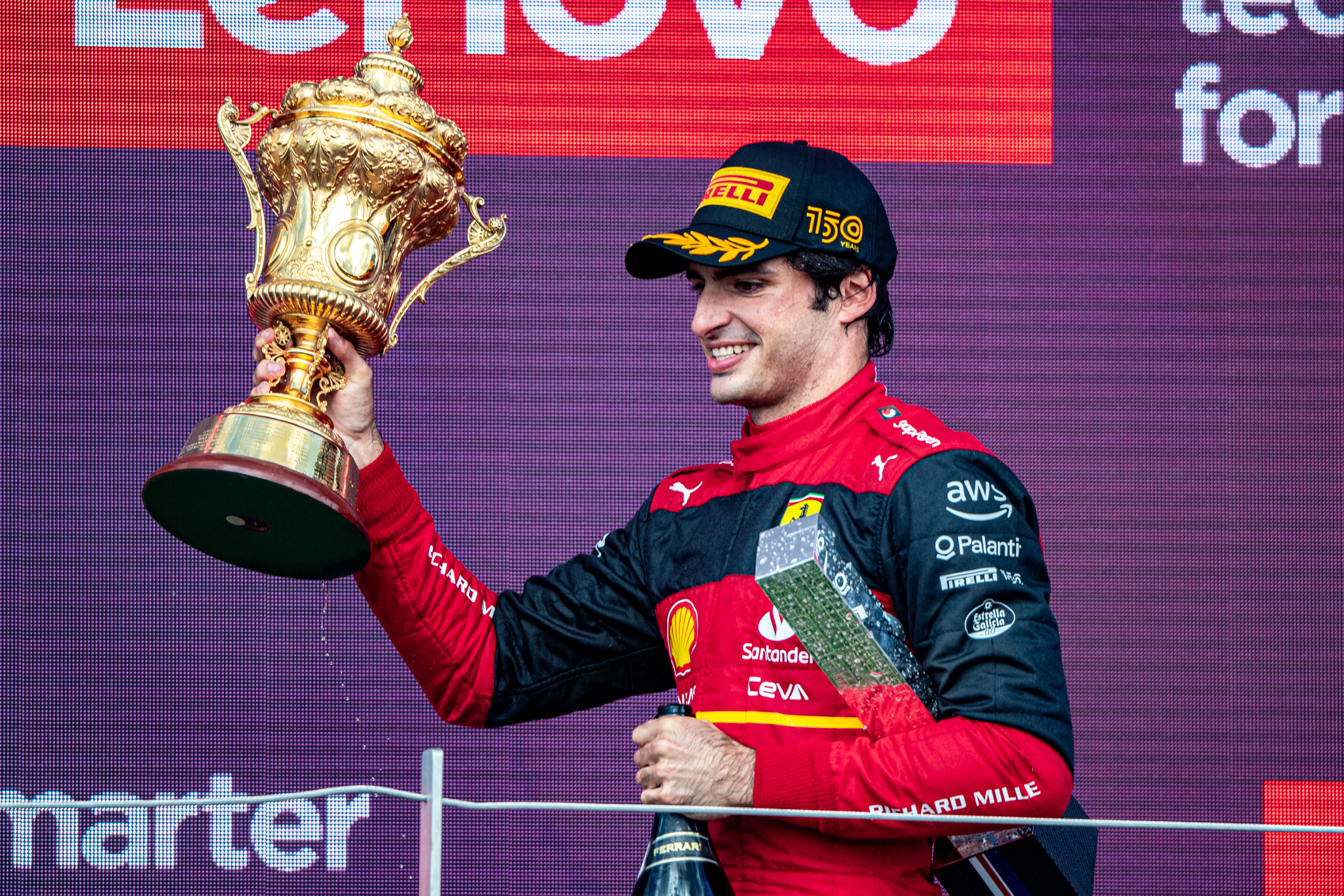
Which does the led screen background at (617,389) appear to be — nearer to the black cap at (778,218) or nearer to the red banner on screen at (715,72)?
the red banner on screen at (715,72)

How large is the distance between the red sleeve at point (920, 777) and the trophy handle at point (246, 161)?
731mm

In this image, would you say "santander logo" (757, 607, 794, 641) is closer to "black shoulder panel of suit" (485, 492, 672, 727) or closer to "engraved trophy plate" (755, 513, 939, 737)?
"engraved trophy plate" (755, 513, 939, 737)

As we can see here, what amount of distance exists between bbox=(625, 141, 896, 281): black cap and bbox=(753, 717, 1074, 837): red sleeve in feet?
1.72

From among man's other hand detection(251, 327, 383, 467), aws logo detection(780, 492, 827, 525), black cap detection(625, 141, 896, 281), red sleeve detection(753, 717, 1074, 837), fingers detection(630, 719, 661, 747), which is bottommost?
red sleeve detection(753, 717, 1074, 837)

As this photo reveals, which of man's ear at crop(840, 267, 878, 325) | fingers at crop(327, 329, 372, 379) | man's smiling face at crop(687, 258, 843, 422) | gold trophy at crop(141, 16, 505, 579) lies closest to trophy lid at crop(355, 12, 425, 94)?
gold trophy at crop(141, 16, 505, 579)

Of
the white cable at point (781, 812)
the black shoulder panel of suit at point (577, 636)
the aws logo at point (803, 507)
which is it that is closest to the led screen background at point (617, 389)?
the black shoulder panel of suit at point (577, 636)

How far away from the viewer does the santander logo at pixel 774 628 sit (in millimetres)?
1453

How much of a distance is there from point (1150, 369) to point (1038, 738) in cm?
135

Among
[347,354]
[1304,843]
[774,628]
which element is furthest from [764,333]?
[1304,843]

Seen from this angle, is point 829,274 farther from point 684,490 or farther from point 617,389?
point 617,389

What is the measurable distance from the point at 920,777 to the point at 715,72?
1.58m

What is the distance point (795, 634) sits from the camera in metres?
1.43

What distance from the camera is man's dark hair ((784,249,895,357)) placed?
1.61 meters

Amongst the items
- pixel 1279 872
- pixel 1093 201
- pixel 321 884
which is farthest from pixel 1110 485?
pixel 321 884
